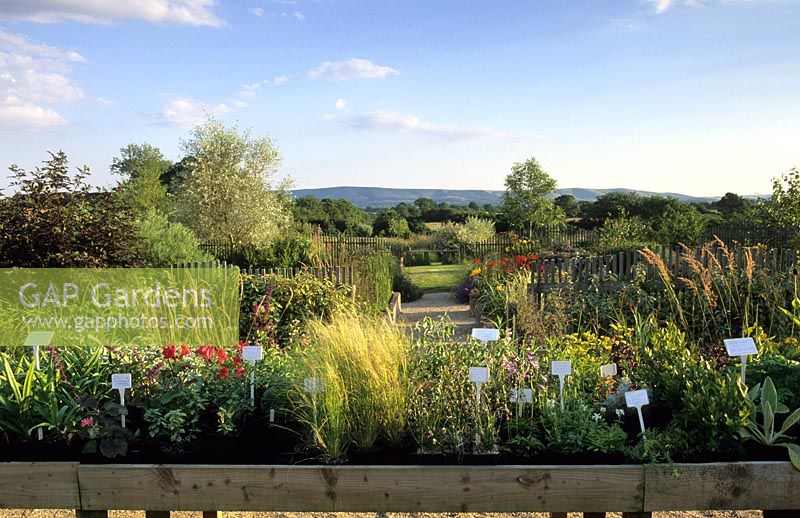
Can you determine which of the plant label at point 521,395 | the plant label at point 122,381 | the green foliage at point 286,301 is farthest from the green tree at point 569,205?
the plant label at point 122,381

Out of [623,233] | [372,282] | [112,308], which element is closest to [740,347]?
[112,308]

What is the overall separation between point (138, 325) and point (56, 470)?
105 inches

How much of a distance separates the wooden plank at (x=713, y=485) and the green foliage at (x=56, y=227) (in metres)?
5.02

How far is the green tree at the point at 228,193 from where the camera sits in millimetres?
17000

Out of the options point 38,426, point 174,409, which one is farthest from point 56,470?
point 174,409

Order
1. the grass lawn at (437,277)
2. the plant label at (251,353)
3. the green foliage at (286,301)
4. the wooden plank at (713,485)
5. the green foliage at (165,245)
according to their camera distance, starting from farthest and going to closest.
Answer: the grass lawn at (437,277) < the green foliage at (165,245) < the green foliage at (286,301) < the plant label at (251,353) < the wooden plank at (713,485)

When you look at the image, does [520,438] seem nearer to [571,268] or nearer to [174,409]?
[174,409]

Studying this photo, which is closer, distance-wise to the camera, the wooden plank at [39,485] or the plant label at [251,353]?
the wooden plank at [39,485]

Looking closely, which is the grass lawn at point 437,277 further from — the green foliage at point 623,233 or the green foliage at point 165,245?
the green foliage at point 165,245

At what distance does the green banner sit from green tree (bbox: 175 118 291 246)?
11.1 metres

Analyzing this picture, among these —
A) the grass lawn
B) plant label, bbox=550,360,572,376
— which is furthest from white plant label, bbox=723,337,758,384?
the grass lawn

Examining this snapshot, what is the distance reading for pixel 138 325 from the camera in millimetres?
5031

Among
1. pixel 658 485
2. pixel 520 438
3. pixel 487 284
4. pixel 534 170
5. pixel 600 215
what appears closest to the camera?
pixel 658 485

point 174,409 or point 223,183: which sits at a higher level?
point 223,183
